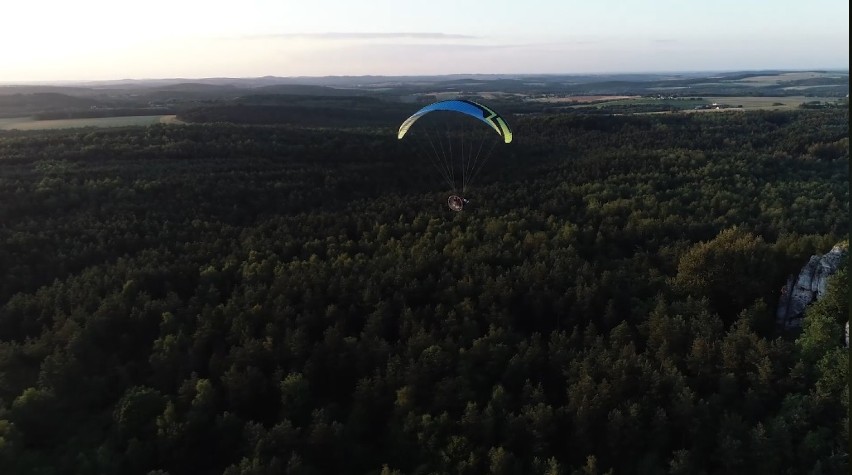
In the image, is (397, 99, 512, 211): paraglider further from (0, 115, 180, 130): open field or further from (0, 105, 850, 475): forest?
(0, 115, 180, 130): open field

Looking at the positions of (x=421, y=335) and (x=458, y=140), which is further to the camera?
(x=458, y=140)

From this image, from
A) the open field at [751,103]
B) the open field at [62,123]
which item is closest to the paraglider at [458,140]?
the open field at [62,123]

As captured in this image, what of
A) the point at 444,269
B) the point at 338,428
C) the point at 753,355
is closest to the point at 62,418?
the point at 338,428

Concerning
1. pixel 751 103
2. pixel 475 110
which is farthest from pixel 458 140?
pixel 751 103

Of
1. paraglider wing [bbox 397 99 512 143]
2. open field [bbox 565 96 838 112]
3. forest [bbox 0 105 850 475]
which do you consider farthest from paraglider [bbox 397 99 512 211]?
open field [bbox 565 96 838 112]

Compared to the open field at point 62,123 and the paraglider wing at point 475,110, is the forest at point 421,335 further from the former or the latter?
the open field at point 62,123

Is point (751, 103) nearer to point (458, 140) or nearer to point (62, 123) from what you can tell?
point (458, 140)
